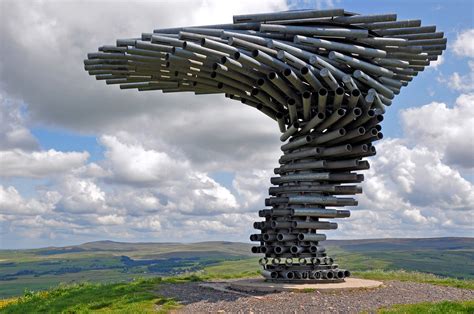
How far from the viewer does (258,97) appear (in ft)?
60.5

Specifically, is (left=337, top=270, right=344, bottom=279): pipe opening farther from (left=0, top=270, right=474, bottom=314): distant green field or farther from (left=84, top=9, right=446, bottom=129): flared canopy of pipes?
(left=84, top=9, right=446, bottom=129): flared canopy of pipes

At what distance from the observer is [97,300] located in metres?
15.4

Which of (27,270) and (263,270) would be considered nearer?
(263,270)

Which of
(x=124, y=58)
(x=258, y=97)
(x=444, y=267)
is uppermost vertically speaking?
(x=124, y=58)

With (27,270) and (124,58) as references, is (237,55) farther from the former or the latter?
(27,270)

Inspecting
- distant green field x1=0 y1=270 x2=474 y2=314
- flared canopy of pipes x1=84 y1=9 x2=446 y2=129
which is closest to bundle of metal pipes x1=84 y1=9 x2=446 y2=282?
flared canopy of pipes x1=84 y1=9 x2=446 y2=129

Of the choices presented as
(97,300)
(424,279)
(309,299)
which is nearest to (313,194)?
(309,299)

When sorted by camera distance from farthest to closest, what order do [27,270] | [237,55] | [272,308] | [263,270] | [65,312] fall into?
1. [27,270]
2. [263,270]
3. [237,55]
4. [65,312]
5. [272,308]

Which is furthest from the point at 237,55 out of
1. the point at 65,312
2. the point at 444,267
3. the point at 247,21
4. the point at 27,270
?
the point at 27,270

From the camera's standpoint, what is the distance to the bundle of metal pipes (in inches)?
643

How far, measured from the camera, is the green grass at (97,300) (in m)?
13.8

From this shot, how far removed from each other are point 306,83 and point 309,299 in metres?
6.78

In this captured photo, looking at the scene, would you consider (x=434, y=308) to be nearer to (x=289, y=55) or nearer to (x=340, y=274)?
(x=340, y=274)

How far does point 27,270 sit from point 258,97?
164172 mm
